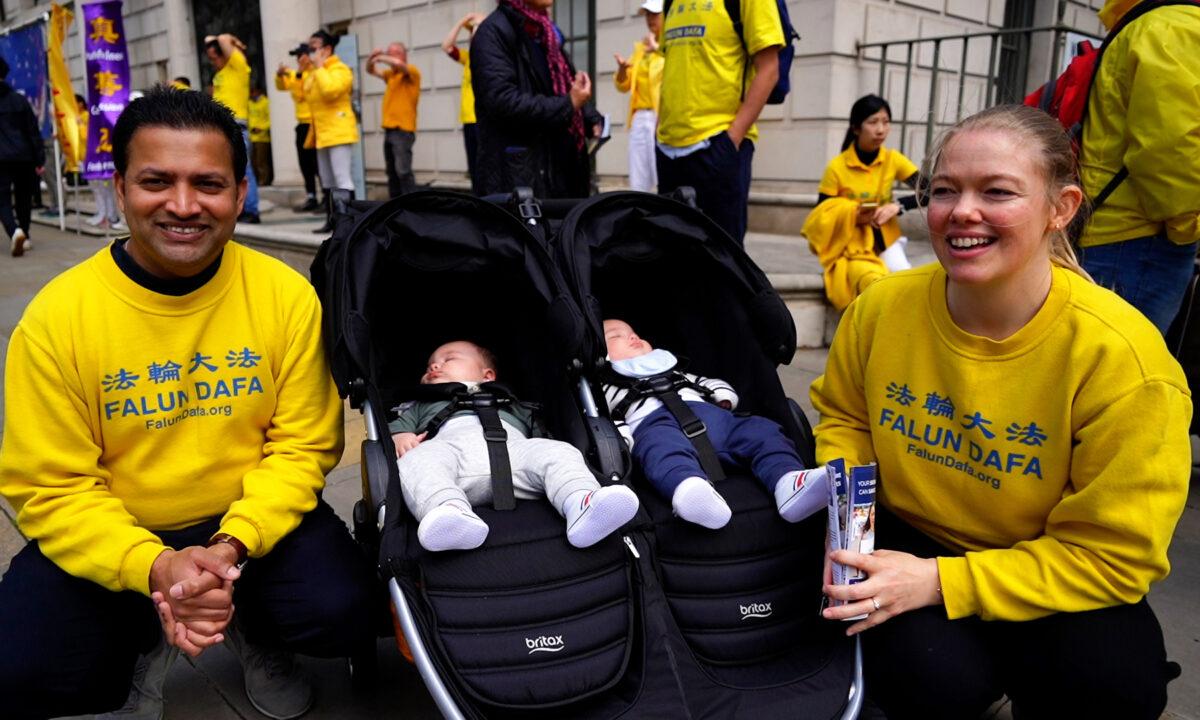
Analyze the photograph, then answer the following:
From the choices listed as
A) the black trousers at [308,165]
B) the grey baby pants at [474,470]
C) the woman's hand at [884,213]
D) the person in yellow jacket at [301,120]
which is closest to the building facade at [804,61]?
the person in yellow jacket at [301,120]

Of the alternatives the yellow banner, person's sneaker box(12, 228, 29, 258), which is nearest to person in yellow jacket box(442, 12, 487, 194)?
the yellow banner

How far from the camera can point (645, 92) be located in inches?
306

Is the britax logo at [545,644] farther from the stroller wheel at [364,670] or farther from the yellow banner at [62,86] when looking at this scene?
the yellow banner at [62,86]

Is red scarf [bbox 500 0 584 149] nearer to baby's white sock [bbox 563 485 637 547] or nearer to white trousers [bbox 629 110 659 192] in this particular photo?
baby's white sock [bbox 563 485 637 547]

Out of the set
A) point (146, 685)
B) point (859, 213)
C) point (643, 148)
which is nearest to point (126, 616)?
point (146, 685)

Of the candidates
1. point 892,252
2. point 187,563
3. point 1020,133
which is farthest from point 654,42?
point 187,563

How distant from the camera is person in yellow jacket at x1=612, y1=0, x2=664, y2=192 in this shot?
7534mm

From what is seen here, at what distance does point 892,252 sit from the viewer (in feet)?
17.9

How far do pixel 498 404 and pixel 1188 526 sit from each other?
2717mm

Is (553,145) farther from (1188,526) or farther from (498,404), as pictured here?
(1188,526)

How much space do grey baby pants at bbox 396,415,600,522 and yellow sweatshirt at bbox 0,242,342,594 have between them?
0.29 metres

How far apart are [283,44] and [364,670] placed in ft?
40.6

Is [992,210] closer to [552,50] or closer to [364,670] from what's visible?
[364,670]

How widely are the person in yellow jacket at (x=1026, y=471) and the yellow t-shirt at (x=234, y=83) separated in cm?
1038
